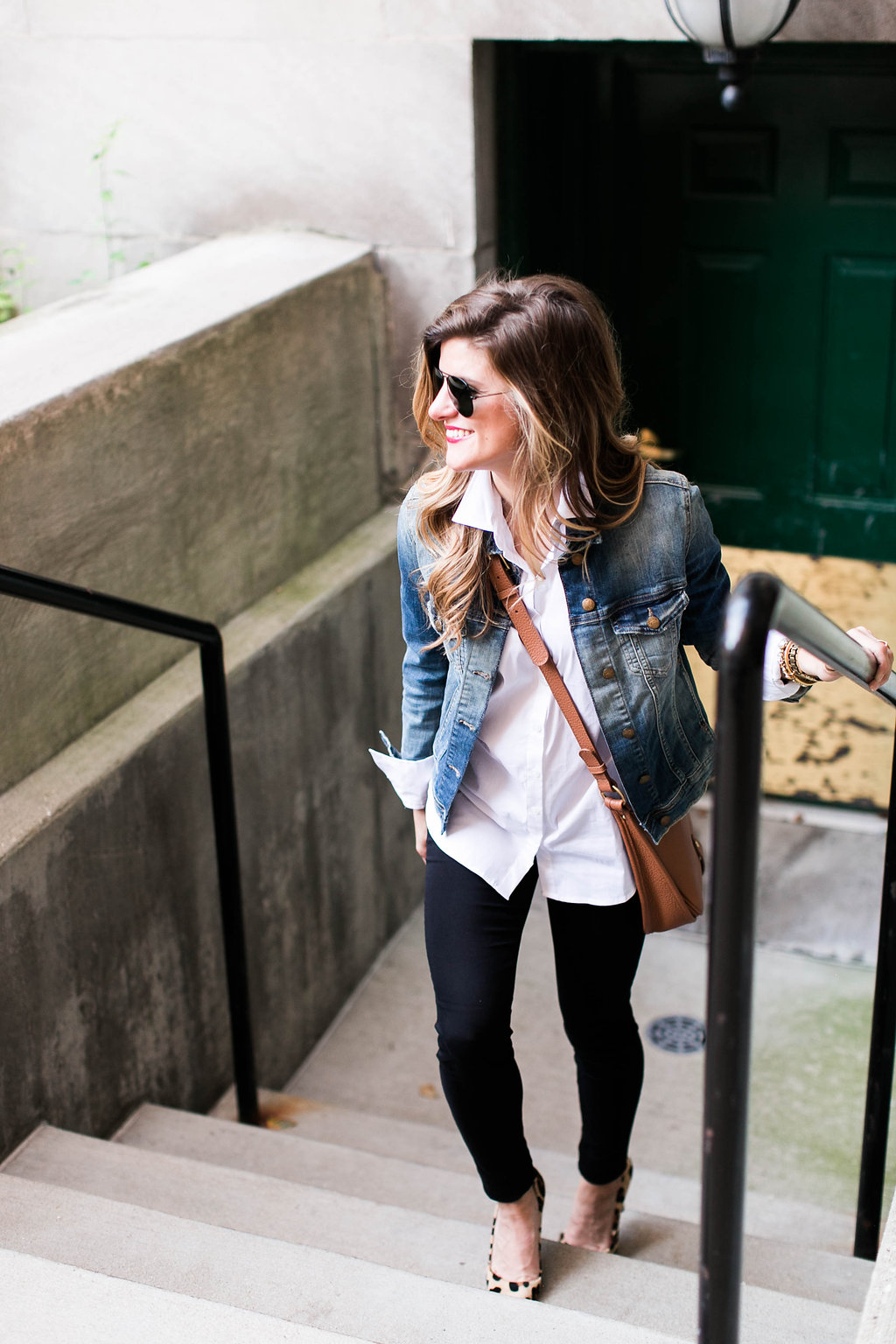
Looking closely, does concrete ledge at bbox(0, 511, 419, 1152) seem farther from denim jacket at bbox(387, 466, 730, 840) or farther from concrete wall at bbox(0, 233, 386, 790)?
→ denim jacket at bbox(387, 466, 730, 840)

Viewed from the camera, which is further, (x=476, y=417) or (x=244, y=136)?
(x=244, y=136)

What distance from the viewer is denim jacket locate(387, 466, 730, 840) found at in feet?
6.84

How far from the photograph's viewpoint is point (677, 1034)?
14.1ft

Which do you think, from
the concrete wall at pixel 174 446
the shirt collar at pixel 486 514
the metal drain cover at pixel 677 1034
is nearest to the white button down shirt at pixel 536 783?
the shirt collar at pixel 486 514

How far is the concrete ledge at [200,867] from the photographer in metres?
2.98

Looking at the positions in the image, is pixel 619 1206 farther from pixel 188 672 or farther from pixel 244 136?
pixel 244 136

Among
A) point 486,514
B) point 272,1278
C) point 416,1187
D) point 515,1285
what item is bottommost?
point 416,1187

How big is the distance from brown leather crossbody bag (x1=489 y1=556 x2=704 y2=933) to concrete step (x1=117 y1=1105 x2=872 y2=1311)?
2.80 ft

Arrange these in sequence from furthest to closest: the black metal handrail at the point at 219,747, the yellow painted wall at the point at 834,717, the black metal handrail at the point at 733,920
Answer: the yellow painted wall at the point at 834,717
the black metal handrail at the point at 219,747
the black metal handrail at the point at 733,920

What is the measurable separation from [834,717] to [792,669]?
283 cm

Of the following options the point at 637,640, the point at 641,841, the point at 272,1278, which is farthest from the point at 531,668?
the point at 272,1278

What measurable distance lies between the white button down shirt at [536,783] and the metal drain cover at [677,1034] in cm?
215

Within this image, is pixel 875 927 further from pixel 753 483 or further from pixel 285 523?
pixel 285 523

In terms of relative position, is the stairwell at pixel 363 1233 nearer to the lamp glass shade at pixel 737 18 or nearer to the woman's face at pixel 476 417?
the woman's face at pixel 476 417
